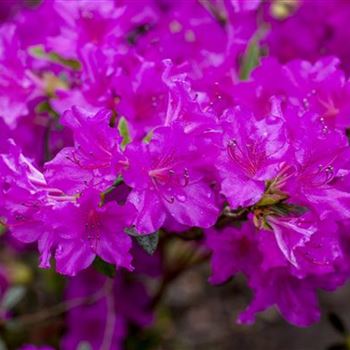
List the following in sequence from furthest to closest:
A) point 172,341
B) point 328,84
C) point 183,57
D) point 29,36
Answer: point 172,341 < point 29,36 < point 183,57 < point 328,84

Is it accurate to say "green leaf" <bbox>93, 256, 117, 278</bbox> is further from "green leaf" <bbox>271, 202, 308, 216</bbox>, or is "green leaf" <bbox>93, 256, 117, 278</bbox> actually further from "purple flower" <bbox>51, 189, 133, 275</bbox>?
"green leaf" <bbox>271, 202, 308, 216</bbox>

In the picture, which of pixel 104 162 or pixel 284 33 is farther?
pixel 284 33

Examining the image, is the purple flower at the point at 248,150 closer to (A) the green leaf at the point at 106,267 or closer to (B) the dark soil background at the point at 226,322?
(A) the green leaf at the point at 106,267

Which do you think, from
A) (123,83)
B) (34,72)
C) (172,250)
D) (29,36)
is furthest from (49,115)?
(172,250)

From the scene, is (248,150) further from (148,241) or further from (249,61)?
(249,61)

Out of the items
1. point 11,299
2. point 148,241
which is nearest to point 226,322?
point 11,299

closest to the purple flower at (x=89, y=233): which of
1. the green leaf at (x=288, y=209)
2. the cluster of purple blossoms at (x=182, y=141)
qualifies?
the cluster of purple blossoms at (x=182, y=141)

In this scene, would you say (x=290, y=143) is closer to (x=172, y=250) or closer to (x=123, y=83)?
(x=123, y=83)
